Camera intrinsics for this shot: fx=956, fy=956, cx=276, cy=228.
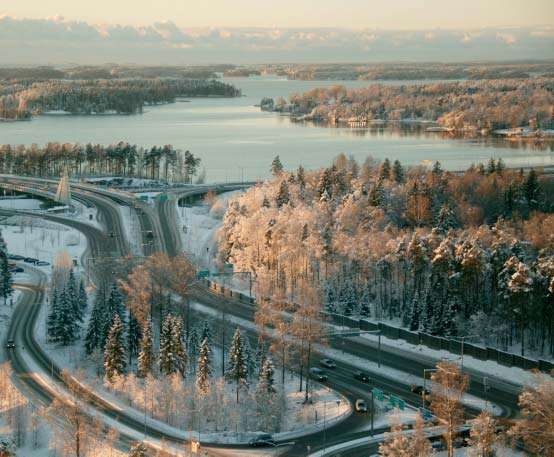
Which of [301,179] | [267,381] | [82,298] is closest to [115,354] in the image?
[267,381]

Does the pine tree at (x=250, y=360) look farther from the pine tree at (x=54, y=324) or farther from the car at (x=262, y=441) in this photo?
the pine tree at (x=54, y=324)

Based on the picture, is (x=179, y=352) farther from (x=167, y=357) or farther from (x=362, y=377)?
(x=362, y=377)

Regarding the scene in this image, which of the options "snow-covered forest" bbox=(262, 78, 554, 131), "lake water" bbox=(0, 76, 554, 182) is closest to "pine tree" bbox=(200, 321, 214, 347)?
"lake water" bbox=(0, 76, 554, 182)

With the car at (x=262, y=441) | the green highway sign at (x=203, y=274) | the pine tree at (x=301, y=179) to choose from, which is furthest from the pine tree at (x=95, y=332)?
the pine tree at (x=301, y=179)

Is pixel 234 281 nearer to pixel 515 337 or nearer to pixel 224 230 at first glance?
pixel 224 230

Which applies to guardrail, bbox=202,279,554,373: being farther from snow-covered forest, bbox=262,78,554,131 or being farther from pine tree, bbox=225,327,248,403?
snow-covered forest, bbox=262,78,554,131
